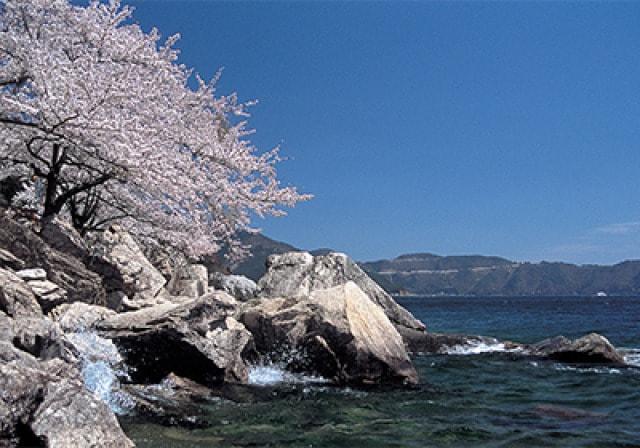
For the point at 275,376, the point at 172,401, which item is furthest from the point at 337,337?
the point at 172,401

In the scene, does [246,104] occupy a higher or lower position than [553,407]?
higher

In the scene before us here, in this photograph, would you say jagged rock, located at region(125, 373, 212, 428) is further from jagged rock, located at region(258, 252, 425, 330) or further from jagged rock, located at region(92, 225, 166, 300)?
jagged rock, located at region(258, 252, 425, 330)

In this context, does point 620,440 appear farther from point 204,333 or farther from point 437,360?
point 437,360

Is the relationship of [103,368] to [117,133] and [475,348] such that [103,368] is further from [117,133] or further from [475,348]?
[475,348]

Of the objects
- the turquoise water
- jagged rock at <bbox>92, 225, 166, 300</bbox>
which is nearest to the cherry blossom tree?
jagged rock at <bbox>92, 225, 166, 300</bbox>

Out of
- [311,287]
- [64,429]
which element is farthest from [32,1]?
[64,429]

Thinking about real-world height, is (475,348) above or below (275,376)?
below

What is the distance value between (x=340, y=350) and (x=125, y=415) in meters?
5.96

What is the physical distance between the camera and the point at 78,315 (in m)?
12.3

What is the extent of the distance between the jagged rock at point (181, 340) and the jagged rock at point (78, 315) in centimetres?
34

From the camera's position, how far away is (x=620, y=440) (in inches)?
362

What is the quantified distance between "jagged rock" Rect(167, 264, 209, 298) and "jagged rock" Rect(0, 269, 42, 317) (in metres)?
7.73

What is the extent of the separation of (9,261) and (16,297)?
224 centimetres

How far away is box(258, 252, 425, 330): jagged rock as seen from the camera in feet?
64.6
